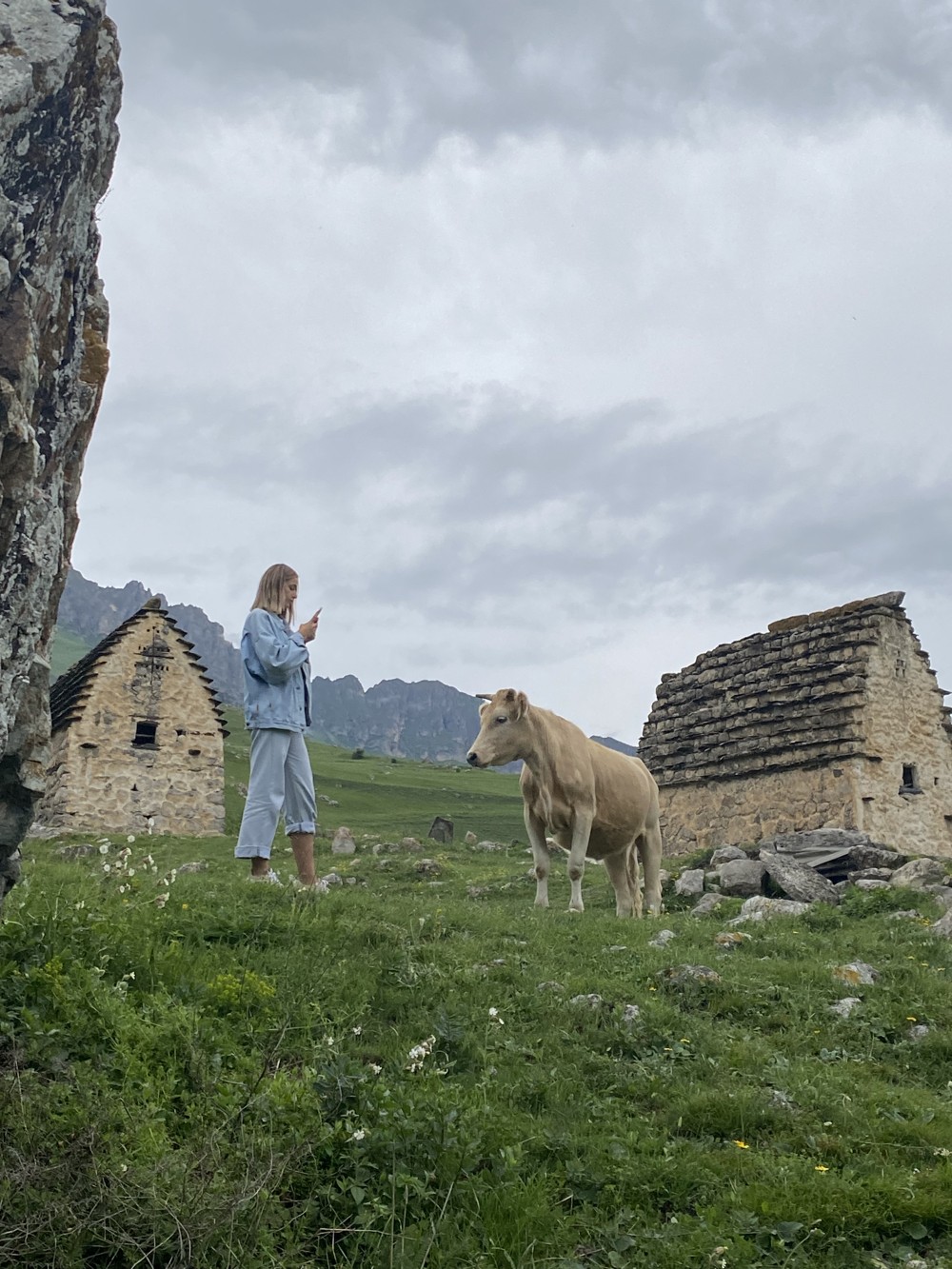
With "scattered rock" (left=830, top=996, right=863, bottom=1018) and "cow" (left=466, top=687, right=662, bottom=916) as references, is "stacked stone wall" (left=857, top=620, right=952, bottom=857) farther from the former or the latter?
"scattered rock" (left=830, top=996, right=863, bottom=1018)

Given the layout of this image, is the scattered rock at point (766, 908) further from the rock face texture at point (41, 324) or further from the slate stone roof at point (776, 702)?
the rock face texture at point (41, 324)

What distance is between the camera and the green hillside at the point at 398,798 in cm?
3297

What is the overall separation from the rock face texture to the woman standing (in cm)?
468

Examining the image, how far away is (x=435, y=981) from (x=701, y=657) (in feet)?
62.6

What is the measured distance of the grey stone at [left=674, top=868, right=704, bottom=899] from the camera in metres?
14.8

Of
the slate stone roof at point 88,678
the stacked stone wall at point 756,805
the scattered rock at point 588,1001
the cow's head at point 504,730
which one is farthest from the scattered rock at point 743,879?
the slate stone roof at point 88,678

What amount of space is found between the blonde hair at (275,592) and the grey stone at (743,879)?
7.71 m

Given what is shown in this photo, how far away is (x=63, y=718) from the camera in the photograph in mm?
27312

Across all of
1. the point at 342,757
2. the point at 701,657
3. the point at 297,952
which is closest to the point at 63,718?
the point at 701,657

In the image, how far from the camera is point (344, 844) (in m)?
23.4

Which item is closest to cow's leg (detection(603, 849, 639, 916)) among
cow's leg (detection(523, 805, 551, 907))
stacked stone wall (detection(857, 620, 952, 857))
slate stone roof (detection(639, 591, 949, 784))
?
cow's leg (detection(523, 805, 551, 907))

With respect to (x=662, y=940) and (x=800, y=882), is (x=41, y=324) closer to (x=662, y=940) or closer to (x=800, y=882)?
(x=662, y=940)

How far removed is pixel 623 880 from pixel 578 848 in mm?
1192

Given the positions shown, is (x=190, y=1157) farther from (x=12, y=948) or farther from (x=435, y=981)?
(x=435, y=981)
